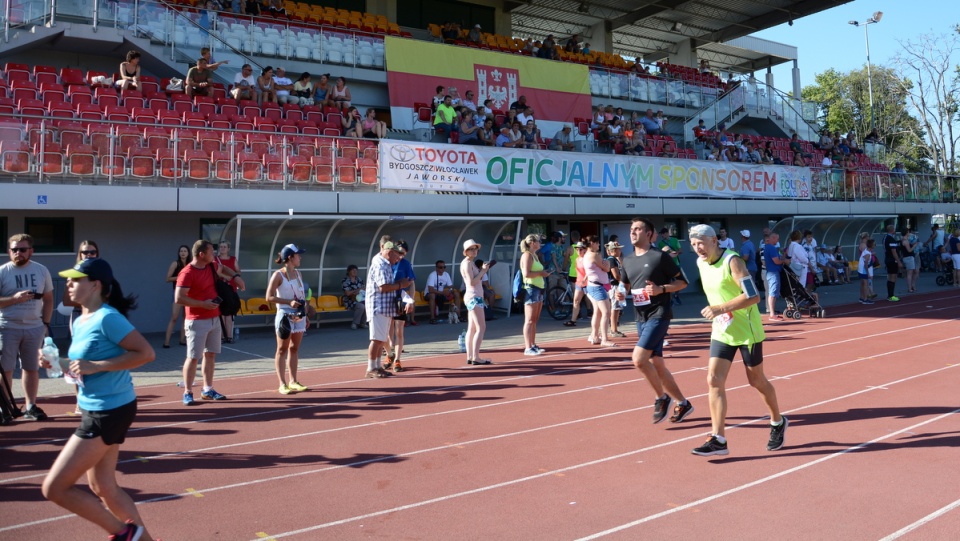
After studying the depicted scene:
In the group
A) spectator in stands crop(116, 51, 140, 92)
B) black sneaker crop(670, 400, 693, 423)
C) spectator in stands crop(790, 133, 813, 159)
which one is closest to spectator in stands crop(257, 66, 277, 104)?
spectator in stands crop(116, 51, 140, 92)

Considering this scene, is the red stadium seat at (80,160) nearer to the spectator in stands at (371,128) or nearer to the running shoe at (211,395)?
the spectator in stands at (371,128)

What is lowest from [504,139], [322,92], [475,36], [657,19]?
[504,139]

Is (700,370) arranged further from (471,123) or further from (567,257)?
(471,123)

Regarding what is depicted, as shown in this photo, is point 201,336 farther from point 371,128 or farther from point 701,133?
point 701,133

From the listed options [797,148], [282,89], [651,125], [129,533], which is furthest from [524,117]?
[129,533]

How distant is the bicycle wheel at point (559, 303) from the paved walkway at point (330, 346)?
0.87ft

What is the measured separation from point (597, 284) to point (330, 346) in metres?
5.04

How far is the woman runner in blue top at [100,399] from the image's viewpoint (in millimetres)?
4207

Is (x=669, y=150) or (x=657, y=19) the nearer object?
(x=669, y=150)

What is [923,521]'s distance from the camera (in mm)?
4949

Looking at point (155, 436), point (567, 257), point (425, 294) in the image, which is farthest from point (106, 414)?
point (567, 257)

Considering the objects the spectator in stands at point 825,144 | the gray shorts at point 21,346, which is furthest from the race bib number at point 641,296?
the spectator in stands at point 825,144

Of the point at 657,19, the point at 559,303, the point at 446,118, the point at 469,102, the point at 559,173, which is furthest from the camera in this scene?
the point at 657,19

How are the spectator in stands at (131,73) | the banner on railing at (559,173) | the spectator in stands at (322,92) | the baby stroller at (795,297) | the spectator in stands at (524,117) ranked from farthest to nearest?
the spectator in stands at (524,117) < the spectator in stands at (322,92) < the spectator in stands at (131,73) < the banner on railing at (559,173) < the baby stroller at (795,297)
